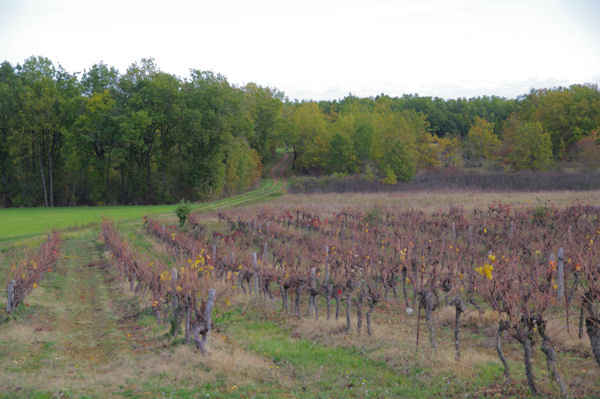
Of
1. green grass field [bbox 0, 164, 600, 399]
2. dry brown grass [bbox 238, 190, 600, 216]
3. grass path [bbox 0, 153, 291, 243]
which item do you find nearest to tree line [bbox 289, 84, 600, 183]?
dry brown grass [bbox 238, 190, 600, 216]

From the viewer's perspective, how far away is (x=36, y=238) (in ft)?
83.6

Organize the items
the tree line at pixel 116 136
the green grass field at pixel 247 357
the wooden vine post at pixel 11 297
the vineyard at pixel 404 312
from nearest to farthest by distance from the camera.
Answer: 1. the vineyard at pixel 404 312
2. the green grass field at pixel 247 357
3. the wooden vine post at pixel 11 297
4. the tree line at pixel 116 136

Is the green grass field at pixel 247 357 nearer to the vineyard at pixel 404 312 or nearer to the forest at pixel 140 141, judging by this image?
the vineyard at pixel 404 312

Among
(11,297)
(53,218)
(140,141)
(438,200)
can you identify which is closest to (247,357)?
(11,297)

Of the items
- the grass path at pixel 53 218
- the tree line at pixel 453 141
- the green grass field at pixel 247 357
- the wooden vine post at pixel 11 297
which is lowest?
the green grass field at pixel 247 357

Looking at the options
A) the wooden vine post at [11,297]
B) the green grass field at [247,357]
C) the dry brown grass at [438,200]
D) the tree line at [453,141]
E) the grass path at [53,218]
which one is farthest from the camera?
the tree line at [453,141]

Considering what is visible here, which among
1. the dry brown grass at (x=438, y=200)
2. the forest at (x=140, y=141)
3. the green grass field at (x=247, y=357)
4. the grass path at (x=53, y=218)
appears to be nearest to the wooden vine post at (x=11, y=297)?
the green grass field at (x=247, y=357)

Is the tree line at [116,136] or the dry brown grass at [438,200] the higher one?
the tree line at [116,136]

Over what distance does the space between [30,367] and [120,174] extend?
4883 cm

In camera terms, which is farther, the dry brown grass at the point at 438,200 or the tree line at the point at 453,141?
the tree line at the point at 453,141

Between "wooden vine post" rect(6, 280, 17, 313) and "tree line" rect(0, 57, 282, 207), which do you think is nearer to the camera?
"wooden vine post" rect(6, 280, 17, 313)

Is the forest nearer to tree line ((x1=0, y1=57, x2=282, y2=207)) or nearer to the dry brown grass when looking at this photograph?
tree line ((x1=0, y1=57, x2=282, y2=207))

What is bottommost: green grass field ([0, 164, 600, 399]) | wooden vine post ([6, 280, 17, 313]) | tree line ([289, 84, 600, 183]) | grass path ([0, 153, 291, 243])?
green grass field ([0, 164, 600, 399])

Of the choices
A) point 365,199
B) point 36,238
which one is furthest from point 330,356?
point 365,199
